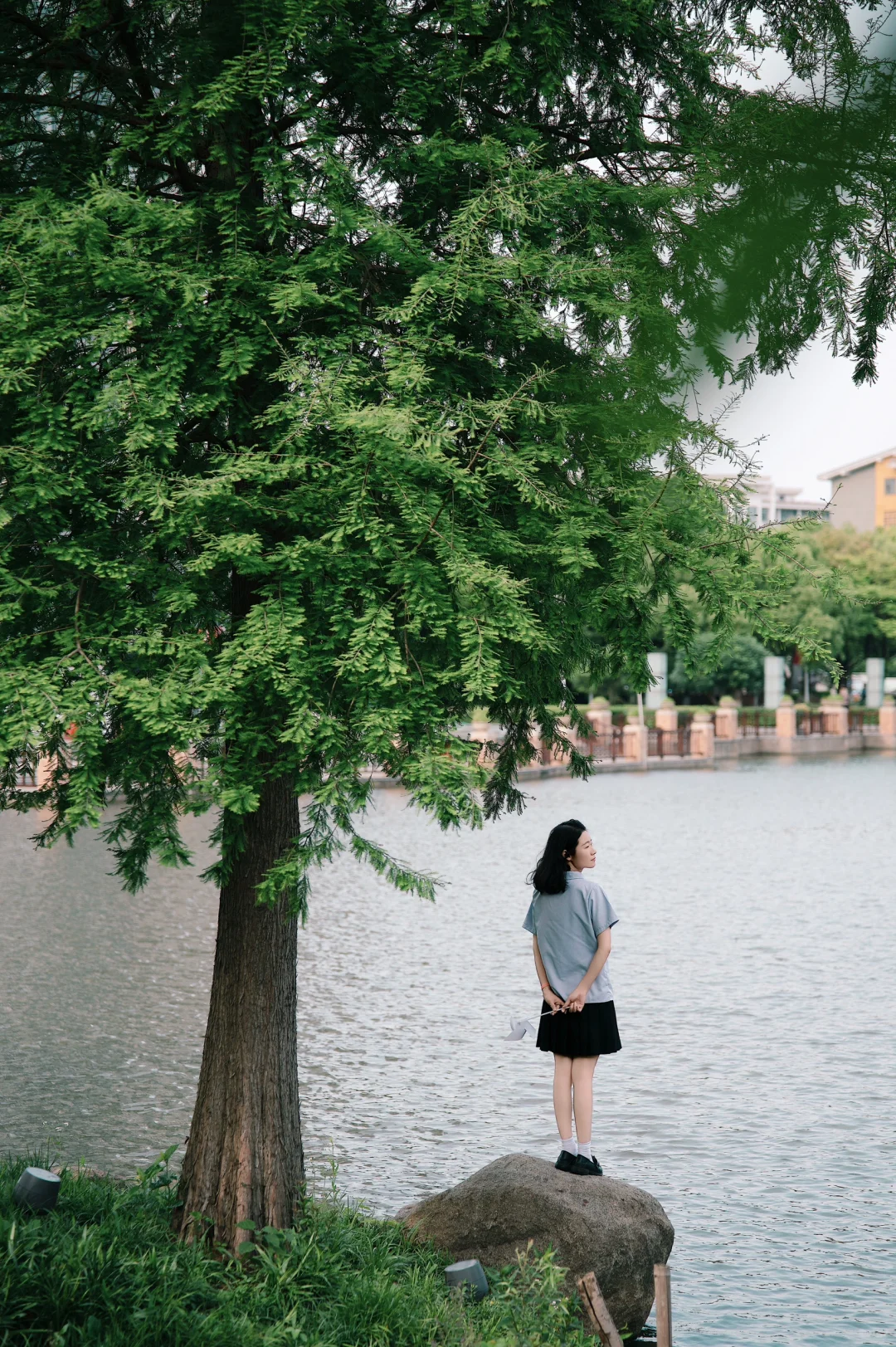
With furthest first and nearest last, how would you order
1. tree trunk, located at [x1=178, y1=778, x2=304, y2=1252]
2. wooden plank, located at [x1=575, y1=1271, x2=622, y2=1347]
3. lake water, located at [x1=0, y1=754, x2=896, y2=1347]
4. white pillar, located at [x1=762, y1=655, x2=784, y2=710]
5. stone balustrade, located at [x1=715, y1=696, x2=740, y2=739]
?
white pillar, located at [x1=762, y1=655, x2=784, y2=710], stone balustrade, located at [x1=715, y1=696, x2=740, y2=739], lake water, located at [x1=0, y1=754, x2=896, y2=1347], tree trunk, located at [x1=178, y1=778, x2=304, y2=1252], wooden plank, located at [x1=575, y1=1271, x2=622, y2=1347]

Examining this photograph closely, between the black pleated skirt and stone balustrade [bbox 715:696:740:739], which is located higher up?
stone balustrade [bbox 715:696:740:739]

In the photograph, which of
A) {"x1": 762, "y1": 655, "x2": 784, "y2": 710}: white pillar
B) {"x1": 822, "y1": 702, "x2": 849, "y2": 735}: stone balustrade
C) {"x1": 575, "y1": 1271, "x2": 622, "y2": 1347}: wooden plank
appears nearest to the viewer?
{"x1": 575, "y1": 1271, "x2": 622, "y2": 1347}: wooden plank

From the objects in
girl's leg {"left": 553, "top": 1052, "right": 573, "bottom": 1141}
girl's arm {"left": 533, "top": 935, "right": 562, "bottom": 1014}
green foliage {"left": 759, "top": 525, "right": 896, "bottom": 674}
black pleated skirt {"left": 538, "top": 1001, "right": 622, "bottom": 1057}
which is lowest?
girl's leg {"left": 553, "top": 1052, "right": 573, "bottom": 1141}

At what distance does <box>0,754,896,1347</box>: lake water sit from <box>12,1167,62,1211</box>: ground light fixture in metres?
2.24

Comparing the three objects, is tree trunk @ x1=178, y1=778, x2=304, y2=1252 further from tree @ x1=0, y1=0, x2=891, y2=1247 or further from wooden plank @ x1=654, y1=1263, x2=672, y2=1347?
wooden plank @ x1=654, y1=1263, x2=672, y2=1347

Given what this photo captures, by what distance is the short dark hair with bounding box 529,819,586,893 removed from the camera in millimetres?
6750

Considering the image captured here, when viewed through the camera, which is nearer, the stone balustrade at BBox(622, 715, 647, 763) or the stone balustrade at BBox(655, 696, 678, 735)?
the stone balustrade at BBox(622, 715, 647, 763)

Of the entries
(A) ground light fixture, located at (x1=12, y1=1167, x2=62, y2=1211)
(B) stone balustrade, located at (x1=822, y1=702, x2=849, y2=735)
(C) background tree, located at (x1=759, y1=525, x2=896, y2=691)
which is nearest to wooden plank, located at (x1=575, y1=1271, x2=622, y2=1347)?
(A) ground light fixture, located at (x1=12, y1=1167, x2=62, y2=1211)

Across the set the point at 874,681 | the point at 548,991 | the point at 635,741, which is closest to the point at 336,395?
the point at 548,991

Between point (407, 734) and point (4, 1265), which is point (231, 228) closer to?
point (407, 734)

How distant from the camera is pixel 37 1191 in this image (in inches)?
235

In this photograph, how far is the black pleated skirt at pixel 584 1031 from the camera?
6.82 meters

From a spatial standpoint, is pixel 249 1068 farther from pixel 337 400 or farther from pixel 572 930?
pixel 337 400

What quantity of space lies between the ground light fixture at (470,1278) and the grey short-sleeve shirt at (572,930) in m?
1.45
